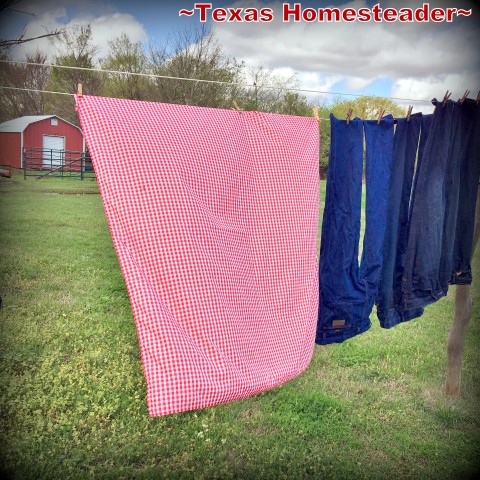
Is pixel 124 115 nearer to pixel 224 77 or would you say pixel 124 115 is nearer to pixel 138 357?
pixel 138 357

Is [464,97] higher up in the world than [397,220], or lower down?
higher up

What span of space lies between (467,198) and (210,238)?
1796mm

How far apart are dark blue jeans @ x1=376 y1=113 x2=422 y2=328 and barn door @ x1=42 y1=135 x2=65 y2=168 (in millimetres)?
10832

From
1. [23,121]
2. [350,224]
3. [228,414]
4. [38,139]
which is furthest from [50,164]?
[350,224]

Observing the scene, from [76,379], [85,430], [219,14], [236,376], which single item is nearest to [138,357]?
[76,379]

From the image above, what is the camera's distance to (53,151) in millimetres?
13828

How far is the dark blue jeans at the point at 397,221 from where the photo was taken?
2.91 metres

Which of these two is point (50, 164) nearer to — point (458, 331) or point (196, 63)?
point (196, 63)

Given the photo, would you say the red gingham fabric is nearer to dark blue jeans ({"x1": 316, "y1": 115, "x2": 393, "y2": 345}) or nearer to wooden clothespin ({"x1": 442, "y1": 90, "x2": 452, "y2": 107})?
dark blue jeans ({"x1": 316, "y1": 115, "x2": 393, "y2": 345})

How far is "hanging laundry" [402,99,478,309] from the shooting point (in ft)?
9.59

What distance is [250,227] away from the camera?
8.18 feet

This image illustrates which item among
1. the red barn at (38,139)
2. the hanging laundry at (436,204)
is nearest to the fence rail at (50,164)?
the red barn at (38,139)

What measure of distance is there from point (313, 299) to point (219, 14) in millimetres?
1698

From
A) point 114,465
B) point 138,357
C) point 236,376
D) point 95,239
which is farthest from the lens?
point 95,239
